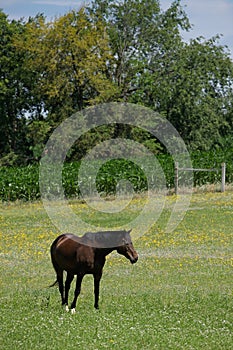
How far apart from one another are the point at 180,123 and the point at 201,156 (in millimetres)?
11774

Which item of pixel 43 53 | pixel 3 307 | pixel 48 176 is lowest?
pixel 3 307

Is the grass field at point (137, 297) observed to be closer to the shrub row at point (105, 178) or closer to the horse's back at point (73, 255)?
the horse's back at point (73, 255)

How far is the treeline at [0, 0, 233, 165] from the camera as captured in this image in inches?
1736

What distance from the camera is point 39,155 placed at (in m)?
44.9

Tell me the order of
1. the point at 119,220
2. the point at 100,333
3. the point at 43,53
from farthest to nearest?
the point at 43,53
the point at 119,220
the point at 100,333

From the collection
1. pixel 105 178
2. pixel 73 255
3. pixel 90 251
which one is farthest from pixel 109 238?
pixel 105 178

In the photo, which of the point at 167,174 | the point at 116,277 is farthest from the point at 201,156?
the point at 116,277

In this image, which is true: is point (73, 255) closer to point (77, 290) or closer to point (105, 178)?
point (77, 290)

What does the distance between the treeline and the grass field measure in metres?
23.5

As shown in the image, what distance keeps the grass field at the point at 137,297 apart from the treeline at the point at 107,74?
77.0 feet

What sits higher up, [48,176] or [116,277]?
[48,176]

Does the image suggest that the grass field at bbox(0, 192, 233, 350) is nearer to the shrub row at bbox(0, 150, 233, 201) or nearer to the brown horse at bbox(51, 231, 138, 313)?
the brown horse at bbox(51, 231, 138, 313)

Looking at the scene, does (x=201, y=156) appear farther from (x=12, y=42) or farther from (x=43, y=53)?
(x=12, y=42)

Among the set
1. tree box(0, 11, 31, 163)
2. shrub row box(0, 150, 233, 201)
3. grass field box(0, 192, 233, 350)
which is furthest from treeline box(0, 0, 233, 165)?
grass field box(0, 192, 233, 350)
